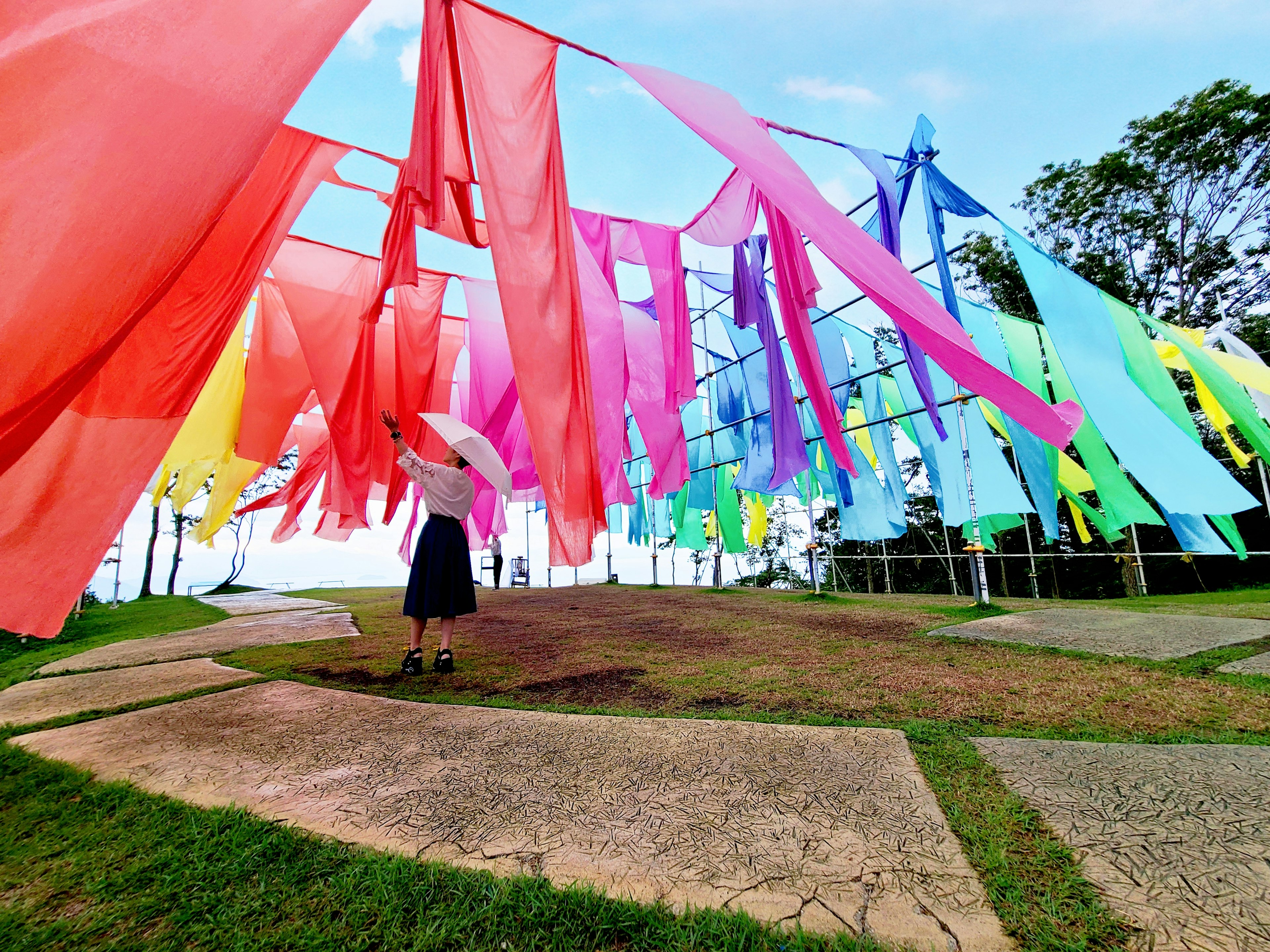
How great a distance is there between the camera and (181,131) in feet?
4.11

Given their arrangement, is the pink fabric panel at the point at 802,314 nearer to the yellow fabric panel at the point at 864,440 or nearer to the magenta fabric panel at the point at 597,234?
the magenta fabric panel at the point at 597,234

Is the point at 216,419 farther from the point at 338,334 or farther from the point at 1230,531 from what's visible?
the point at 1230,531

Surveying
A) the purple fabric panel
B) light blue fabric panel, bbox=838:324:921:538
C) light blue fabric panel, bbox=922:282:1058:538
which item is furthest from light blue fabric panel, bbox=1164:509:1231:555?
the purple fabric panel

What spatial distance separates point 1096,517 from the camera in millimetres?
5559

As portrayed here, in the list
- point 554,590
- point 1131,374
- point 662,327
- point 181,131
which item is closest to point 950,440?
point 1131,374

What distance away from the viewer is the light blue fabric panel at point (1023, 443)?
14.9ft

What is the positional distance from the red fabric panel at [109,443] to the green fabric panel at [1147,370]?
4.98 metres

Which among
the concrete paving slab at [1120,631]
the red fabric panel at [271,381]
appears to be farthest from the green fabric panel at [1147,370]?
the red fabric panel at [271,381]

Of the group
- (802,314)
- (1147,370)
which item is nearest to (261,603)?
(802,314)

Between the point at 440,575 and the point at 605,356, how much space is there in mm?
1483

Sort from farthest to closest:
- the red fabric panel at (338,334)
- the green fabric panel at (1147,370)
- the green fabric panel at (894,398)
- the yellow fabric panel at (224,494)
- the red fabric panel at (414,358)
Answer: the green fabric panel at (894,398), the yellow fabric panel at (224,494), the red fabric panel at (414,358), the green fabric panel at (1147,370), the red fabric panel at (338,334)

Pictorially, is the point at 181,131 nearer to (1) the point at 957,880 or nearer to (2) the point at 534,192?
(2) the point at 534,192

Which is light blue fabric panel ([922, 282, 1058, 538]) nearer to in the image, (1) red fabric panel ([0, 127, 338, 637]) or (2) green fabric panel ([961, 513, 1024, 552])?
(2) green fabric panel ([961, 513, 1024, 552])

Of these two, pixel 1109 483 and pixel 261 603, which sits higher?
pixel 1109 483
